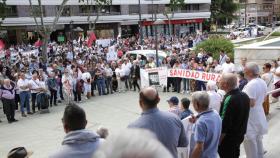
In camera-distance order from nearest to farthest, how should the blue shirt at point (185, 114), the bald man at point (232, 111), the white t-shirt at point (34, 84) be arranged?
the bald man at point (232, 111) < the blue shirt at point (185, 114) < the white t-shirt at point (34, 84)

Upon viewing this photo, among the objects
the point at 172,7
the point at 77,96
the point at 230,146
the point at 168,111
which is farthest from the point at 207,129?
the point at 172,7

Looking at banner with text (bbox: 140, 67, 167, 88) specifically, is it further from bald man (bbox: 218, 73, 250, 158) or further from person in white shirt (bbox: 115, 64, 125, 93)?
bald man (bbox: 218, 73, 250, 158)

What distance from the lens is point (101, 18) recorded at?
189 ft

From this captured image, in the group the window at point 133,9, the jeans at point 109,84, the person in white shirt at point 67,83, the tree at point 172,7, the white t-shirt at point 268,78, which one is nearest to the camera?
the white t-shirt at point 268,78

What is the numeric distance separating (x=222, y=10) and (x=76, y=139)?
81.3 metres

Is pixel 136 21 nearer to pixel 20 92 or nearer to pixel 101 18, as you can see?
pixel 101 18

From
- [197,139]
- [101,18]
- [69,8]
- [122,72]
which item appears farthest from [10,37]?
[197,139]

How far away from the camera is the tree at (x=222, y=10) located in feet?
262

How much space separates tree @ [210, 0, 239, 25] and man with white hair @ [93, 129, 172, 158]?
263ft

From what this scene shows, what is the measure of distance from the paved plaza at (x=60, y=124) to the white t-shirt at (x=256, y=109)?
1.12 meters

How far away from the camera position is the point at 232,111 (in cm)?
522

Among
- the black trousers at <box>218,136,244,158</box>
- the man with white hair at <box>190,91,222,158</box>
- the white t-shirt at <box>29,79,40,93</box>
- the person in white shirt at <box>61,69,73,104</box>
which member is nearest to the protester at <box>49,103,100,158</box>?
the man with white hair at <box>190,91,222,158</box>

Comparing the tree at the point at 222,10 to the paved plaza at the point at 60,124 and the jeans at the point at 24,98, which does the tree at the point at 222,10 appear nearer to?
the paved plaza at the point at 60,124

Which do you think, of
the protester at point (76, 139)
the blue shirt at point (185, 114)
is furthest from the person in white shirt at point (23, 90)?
the protester at point (76, 139)
